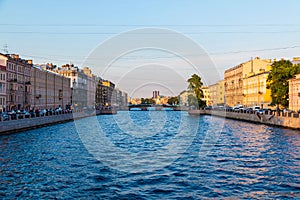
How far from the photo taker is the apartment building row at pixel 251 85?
197 ft

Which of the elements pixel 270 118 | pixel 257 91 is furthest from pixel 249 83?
pixel 270 118

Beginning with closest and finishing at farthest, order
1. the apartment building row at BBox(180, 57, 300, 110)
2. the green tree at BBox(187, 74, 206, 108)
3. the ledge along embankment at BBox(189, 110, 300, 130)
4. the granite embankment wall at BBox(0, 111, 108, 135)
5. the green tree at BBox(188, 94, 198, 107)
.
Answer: the granite embankment wall at BBox(0, 111, 108, 135), the ledge along embankment at BBox(189, 110, 300, 130), the apartment building row at BBox(180, 57, 300, 110), the green tree at BBox(187, 74, 206, 108), the green tree at BBox(188, 94, 198, 107)

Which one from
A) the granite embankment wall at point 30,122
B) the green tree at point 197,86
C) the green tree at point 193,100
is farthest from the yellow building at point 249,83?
the granite embankment wall at point 30,122

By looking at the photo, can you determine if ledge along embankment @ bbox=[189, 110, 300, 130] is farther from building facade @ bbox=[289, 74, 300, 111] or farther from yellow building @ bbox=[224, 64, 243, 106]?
yellow building @ bbox=[224, 64, 243, 106]

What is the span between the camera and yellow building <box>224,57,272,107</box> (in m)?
87.0

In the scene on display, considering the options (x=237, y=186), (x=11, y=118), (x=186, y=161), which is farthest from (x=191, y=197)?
(x=11, y=118)

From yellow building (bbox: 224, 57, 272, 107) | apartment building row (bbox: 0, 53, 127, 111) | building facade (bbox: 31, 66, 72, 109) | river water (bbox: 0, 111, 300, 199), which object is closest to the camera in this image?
river water (bbox: 0, 111, 300, 199)

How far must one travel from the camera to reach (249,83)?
100m

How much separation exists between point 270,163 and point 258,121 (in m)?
36.2

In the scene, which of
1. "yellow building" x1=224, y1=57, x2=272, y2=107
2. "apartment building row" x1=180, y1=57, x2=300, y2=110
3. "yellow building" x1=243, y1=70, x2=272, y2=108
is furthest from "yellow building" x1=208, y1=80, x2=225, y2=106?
"yellow building" x1=243, y1=70, x2=272, y2=108

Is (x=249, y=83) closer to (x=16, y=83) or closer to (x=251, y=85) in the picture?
(x=251, y=85)

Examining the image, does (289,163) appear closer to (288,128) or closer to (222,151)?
(222,151)

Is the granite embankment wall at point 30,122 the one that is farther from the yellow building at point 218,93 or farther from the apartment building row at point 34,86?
the yellow building at point 218,93

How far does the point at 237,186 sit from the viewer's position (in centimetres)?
1641
